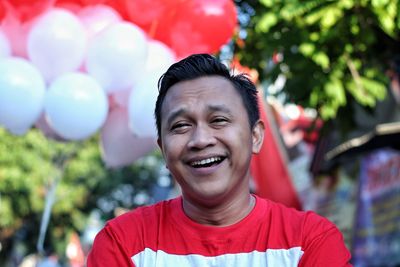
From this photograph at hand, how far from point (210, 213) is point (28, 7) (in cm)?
323

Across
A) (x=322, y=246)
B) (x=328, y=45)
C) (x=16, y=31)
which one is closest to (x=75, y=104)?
(x=16, y=31)

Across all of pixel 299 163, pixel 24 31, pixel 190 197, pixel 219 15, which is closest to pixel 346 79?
pixel 219 15

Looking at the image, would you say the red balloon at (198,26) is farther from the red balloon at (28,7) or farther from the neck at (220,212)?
the neck at (220,212)

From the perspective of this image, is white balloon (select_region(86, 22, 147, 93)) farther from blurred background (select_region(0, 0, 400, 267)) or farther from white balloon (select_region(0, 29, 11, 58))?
white balloon (select_region(0, 29, 11, 58))

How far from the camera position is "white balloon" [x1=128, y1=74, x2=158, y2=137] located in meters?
4.86

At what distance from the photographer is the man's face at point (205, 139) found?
209 centimetres

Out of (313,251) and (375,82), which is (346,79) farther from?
(313,251)

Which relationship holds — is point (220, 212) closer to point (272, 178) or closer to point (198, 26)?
point (198, 26)

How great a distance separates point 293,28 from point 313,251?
3249 mm

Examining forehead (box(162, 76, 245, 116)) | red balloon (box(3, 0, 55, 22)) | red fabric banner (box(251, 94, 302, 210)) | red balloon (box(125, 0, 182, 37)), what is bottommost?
red fabric banner (box(251, 94, 302, 210))

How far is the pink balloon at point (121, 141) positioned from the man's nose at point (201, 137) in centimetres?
310

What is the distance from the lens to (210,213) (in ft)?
7.11

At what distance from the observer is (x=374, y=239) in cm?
1015

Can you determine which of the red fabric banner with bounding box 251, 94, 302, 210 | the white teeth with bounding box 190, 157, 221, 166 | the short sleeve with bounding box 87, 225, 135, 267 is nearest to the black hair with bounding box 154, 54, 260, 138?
the white teeth with bounding box 190, 157, 221, 166
